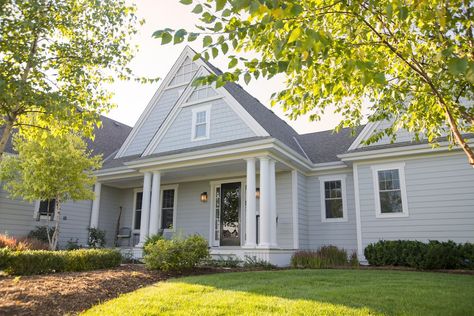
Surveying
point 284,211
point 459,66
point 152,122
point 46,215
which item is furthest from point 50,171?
point 459,66

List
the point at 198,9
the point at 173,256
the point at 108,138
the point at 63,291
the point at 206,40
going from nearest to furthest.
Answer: the point at 198,9
the point at 206,40
the point at 63,291
the point at 173,256
the point at 108,138

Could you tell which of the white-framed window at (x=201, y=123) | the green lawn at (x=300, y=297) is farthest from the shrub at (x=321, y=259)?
the white-framed window at (x=201, y=123)

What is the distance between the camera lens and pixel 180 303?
5.00 m

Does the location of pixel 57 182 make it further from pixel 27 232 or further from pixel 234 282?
pixel 234 282

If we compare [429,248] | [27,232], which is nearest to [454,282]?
[429,248]

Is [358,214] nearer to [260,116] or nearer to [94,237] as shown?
[260,116]

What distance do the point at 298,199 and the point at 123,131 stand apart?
1202cm

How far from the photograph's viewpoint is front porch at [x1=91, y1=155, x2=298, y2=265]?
10625 millimetres

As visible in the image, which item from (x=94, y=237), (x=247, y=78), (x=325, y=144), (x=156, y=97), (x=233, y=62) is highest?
(x=156, y=97)

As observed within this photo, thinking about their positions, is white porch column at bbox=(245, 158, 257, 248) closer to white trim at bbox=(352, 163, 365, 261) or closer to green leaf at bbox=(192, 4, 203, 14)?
white trim at bbox=(352, 163, 365, 261)

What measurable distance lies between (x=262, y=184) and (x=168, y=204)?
6.16m

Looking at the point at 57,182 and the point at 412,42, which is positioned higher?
the point at 412,42

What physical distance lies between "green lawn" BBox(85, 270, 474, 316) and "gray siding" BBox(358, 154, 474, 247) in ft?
12.0

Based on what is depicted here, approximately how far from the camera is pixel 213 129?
12.5 metres
